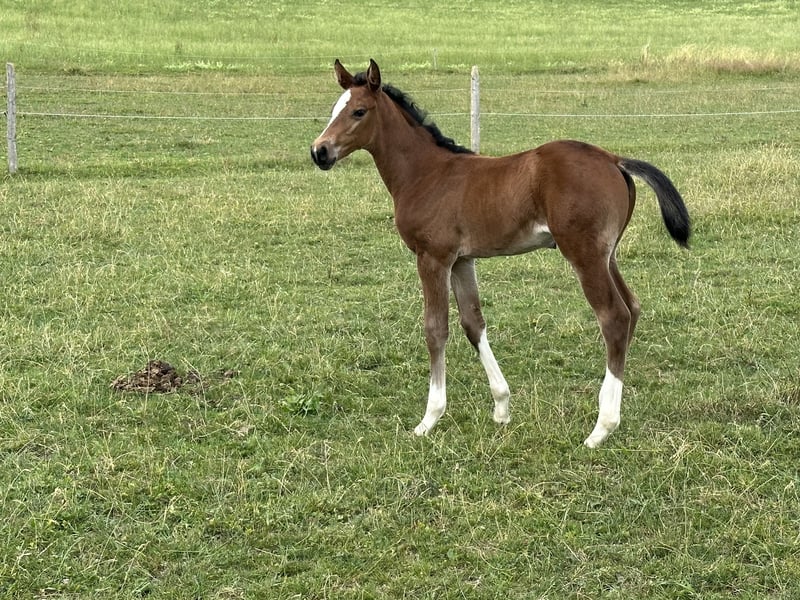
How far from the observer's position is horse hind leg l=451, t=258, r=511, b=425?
4.73 meters

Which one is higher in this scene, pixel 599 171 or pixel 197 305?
pixel 599 171

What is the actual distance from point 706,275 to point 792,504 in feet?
13.0

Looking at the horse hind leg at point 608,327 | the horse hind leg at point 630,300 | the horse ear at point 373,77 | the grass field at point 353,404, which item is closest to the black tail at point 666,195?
the horse hind leg at point 630,300

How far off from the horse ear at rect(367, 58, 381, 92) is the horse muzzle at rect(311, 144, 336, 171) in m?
0.43

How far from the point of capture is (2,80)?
22.5 meters

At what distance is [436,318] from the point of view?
187 inches

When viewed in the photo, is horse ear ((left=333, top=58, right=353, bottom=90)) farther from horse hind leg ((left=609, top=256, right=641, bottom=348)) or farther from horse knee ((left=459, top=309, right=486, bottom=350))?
horse hind leg ((left=609, top=256, right=641, bottom=348))

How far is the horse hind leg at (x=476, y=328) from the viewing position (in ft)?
15.5

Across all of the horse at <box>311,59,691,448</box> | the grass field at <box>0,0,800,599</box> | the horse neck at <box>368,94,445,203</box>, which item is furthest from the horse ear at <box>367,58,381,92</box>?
the grass field at <box>0,0,800,599</box>

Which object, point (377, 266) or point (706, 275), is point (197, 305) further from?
point (706, 275)

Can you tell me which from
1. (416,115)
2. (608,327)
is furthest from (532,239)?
(416,115)

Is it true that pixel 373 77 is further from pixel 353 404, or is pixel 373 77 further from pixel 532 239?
pixel 353 404

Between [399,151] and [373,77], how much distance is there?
1.51ft

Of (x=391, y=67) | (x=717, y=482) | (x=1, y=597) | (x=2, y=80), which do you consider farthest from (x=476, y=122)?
(x=391, y=67)
